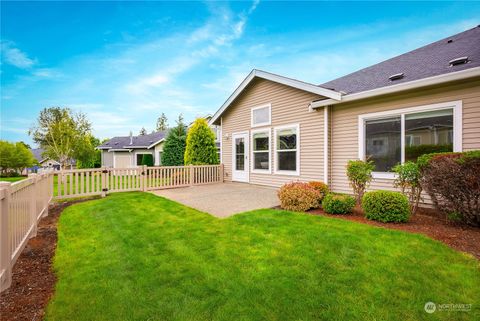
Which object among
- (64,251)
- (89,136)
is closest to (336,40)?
(64,251)

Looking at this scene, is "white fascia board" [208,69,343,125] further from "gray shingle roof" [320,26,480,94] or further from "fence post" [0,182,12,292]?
"fence post" [0,182,12,292]

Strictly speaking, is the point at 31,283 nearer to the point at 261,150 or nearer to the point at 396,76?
the point at 261,150

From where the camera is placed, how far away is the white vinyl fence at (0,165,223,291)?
8.10 ft

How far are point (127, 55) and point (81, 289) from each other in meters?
12.9

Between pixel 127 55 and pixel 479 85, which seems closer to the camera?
pixel 479 85

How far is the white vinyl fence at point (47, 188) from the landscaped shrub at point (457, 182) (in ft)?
19.7

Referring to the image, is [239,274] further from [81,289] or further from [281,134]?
[281,134]

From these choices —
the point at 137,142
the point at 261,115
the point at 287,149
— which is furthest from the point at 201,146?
the point at 137,142

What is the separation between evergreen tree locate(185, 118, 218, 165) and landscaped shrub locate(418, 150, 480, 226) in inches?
384

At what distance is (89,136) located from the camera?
24562 millimetres

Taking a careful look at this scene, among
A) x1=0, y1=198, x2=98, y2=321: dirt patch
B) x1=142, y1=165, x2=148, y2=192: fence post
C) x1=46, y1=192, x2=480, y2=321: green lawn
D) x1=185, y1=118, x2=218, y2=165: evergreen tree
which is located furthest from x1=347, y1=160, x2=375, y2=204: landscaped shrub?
x1=185, y1=118, x2=218, y2=165: evergreen tree

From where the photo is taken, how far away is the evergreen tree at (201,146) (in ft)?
40.3

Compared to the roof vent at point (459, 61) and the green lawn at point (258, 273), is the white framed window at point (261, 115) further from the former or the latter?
the green lawn at point (258, 273)

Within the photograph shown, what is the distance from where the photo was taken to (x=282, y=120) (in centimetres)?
877
